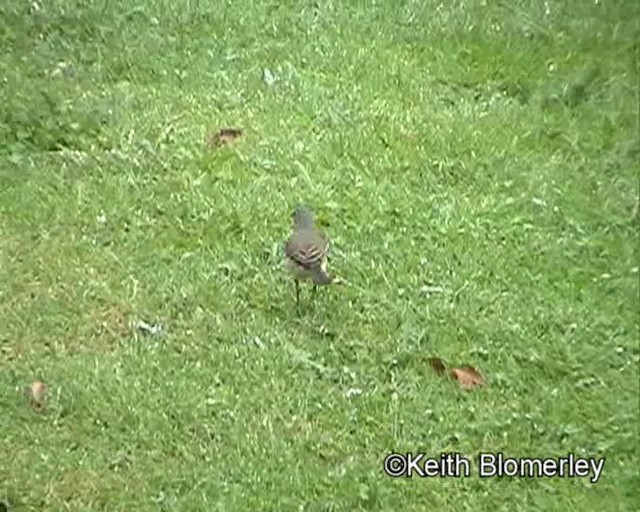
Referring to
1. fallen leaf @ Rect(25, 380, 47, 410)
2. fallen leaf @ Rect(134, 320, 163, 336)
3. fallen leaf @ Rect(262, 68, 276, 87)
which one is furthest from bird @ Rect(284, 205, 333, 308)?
fallen leaf @ Rect(262, 68, 276, 87)

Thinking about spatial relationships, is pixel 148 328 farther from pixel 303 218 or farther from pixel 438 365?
pixel 438 365

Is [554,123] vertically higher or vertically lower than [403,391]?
higher

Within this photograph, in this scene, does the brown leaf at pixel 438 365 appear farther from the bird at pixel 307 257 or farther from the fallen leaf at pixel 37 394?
the fallen leaf at pixel 37 394

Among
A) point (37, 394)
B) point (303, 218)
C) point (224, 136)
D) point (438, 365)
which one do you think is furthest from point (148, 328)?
point (224, 136)

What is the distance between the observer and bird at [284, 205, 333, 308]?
3531 millimetres

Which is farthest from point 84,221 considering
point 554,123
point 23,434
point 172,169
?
point 554,123

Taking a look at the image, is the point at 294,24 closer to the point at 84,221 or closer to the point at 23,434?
the point at 84,221

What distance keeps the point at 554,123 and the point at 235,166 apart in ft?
5.30

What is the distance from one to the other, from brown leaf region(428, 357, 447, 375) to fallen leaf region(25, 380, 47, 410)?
0.82 m

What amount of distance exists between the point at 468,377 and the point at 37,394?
90cm

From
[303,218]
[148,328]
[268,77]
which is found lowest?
[268,77]

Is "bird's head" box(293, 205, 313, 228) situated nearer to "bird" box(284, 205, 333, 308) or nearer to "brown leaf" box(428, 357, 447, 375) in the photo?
"bird" box(284, 205, 333, 308)

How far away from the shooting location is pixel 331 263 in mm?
3797

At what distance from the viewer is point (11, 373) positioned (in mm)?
3406
